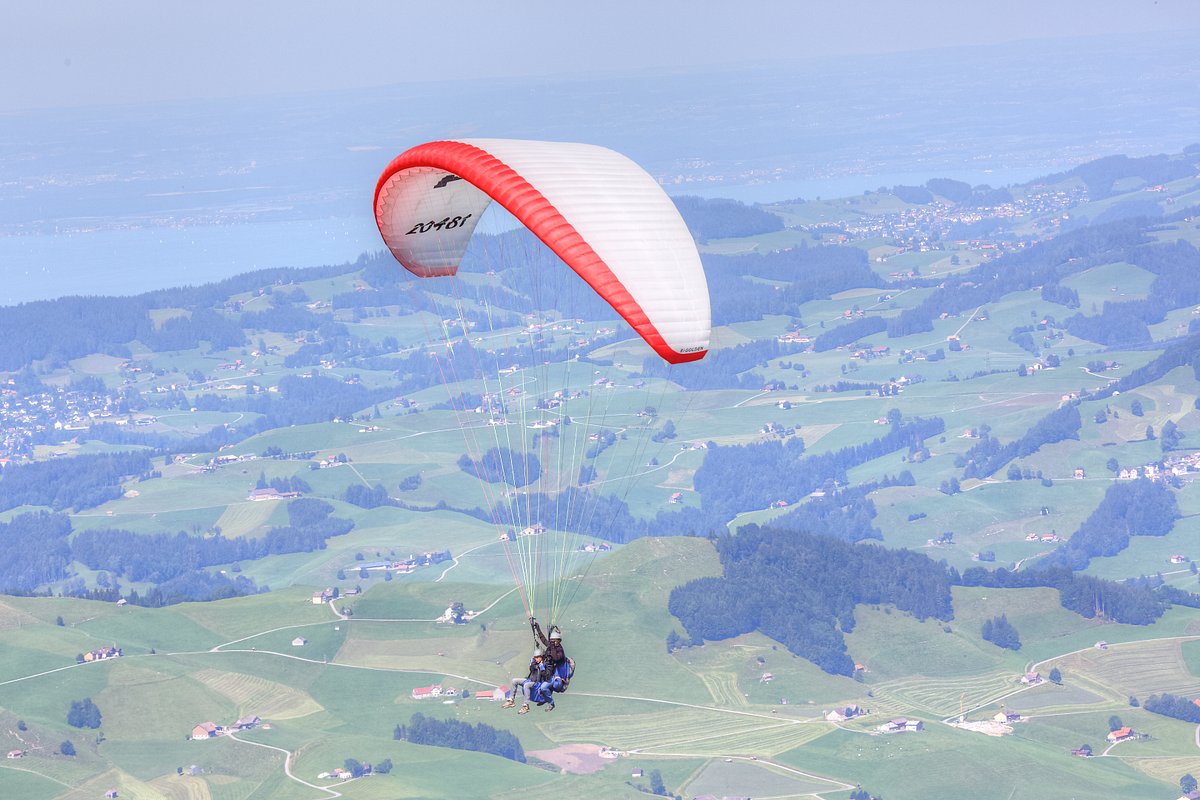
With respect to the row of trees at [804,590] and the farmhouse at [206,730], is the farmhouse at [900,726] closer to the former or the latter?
the row of trees at [804,590]

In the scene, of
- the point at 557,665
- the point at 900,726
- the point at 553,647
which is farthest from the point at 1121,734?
the point at 553,647

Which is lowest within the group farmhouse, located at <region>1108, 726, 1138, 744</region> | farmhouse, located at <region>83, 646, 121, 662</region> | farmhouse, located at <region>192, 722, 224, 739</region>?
farmhouse, located at <region>1108, 726, 1138, 744</region>

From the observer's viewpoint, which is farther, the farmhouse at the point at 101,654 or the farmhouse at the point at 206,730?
the farmhouse at the point at 101,654

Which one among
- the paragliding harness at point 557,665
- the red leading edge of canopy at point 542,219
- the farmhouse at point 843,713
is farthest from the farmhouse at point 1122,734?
the red leading edge of canopy at point 542,219

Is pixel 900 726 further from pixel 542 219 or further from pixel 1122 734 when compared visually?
pixel 542 219

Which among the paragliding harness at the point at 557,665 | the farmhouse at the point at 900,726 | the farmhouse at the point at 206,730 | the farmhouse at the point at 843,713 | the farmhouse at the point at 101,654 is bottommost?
the farmhouse at the point at 900,726

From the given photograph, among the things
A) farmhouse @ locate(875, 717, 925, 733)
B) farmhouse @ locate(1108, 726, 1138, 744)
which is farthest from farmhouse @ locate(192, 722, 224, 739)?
farmhouse @ locate(1108, 726, 1138, 744)

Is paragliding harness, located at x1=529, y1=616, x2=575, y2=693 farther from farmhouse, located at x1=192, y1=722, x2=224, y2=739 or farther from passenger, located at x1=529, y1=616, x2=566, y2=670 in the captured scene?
farmhouse, located at x1=192, y1=722, x2=224, y2=739

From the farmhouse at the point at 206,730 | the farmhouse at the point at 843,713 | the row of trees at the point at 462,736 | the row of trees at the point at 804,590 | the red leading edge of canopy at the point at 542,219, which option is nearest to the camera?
the red leading edge of canopy at the point at 542,219

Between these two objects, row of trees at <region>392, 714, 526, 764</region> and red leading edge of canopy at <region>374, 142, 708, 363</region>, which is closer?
red leading edge of canopy at <region>374, 142, 708, 363</region>

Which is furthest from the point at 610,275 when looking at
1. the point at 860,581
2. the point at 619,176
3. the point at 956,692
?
the point at 860,581
